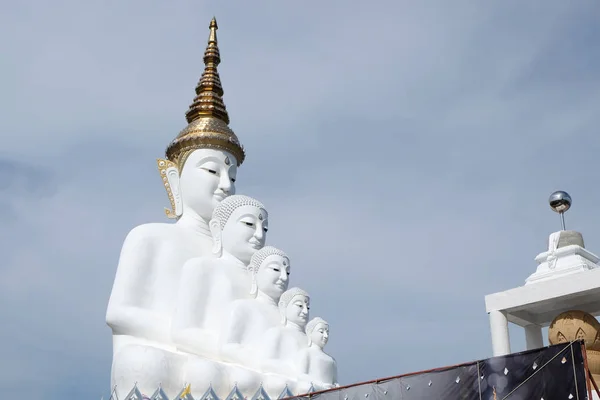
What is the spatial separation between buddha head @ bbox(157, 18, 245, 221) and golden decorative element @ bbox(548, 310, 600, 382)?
7.13 metres

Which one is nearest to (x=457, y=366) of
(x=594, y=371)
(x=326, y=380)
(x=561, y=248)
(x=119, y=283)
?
(x=594, y=371)

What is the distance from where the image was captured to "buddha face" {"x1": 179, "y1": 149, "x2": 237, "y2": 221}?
16.4 m

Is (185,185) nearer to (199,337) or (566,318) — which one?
(199,337)

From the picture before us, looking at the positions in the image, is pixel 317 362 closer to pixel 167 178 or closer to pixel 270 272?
pixel 270 272

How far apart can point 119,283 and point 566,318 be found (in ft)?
23.0

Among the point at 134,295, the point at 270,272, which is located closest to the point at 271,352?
the point at 270,272

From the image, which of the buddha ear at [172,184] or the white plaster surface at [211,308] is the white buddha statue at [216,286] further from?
the buddha ear at [172,184]

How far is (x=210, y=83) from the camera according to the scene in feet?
59.4

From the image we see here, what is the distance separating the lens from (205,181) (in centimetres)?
1645

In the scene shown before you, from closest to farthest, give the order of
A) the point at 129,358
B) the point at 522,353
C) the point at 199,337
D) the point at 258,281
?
1. the point at 522,353
2. the point at 129,358
3. the point at 199,337
4. the point at 258,281

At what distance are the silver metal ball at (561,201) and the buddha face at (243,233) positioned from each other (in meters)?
5.27

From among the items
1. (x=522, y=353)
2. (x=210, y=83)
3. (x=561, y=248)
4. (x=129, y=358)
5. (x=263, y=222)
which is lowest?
(x=522, y=353)

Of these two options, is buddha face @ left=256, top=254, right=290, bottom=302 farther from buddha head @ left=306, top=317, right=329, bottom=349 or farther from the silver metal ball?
the silver metal ball

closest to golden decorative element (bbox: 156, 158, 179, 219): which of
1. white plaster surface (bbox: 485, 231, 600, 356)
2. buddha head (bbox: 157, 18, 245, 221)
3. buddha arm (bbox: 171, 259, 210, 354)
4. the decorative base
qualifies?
buddha head (bbox: 157, 18, 245, 221)
